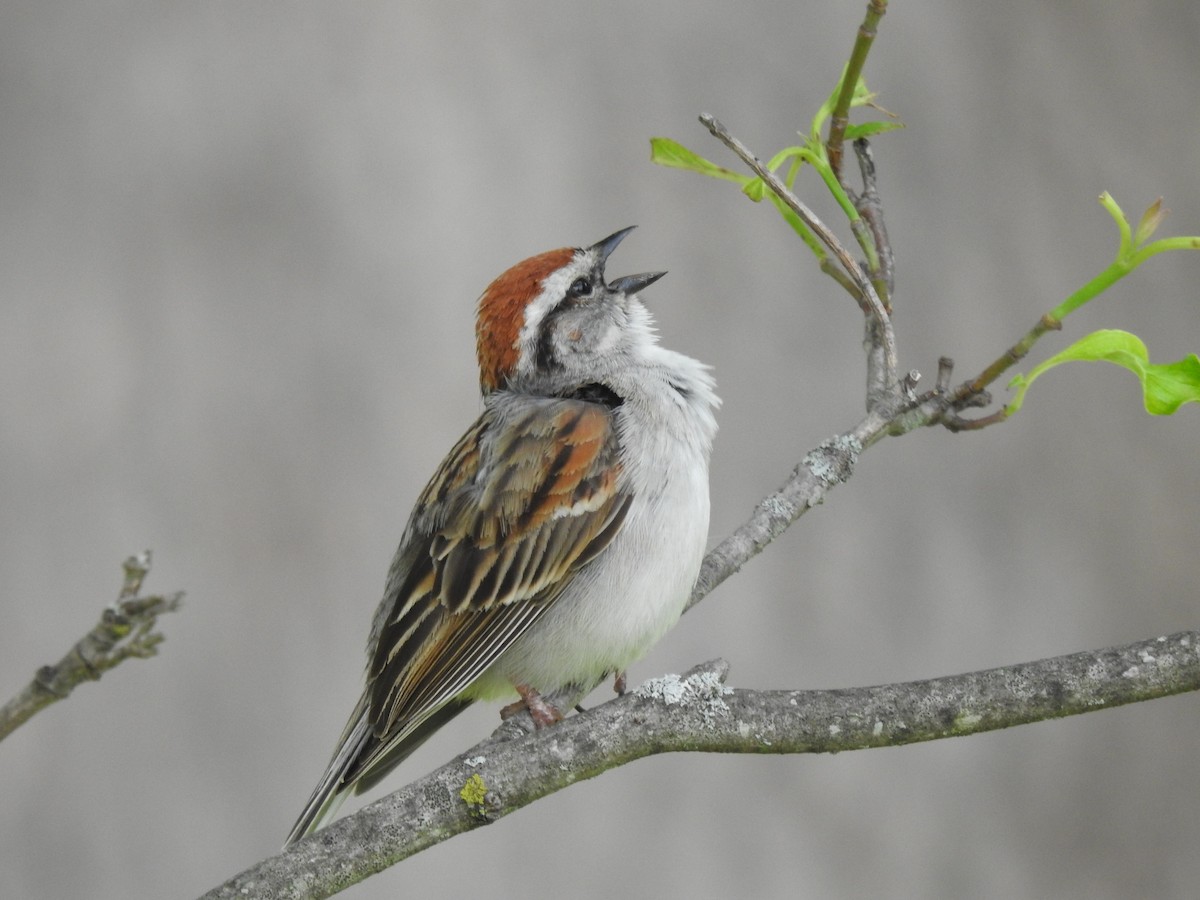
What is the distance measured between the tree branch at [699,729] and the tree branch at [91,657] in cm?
43

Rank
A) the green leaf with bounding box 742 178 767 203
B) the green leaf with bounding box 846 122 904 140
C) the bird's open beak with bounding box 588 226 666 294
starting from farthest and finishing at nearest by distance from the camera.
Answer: the bird's open beak with bounding box 588 226 666 294 < the green leaf with bounding box 846 122 904 140 < the green leaf with bounding box 742 178 767 203

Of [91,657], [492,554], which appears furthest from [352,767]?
[91,657]

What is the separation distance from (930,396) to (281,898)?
50.7 inches

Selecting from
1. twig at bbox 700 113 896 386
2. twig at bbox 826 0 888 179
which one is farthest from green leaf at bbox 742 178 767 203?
twig at bbox 826 0 888 179

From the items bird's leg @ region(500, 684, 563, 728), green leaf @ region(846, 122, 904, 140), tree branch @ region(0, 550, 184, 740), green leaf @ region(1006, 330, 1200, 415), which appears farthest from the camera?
bird's leg @ region(500, 684, 563, 728)

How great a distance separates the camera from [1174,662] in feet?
4.89

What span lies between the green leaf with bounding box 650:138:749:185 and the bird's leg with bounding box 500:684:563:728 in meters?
0.96

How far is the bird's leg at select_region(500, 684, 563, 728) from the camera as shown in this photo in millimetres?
2119

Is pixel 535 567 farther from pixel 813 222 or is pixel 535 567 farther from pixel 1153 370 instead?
pixel 1153 370

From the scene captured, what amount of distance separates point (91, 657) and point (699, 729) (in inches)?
33.3

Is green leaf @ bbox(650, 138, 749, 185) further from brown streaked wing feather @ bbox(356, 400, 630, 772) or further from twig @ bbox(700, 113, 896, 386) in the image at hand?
brown streaked wing feather @ bbox(356, 400, 630, 772)

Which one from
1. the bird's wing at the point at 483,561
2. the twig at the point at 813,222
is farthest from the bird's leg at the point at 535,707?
the twig at the point at 813,222

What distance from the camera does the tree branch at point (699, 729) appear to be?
149cm

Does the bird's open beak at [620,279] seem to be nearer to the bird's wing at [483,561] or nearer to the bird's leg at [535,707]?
the bird's wing at [483,561]
